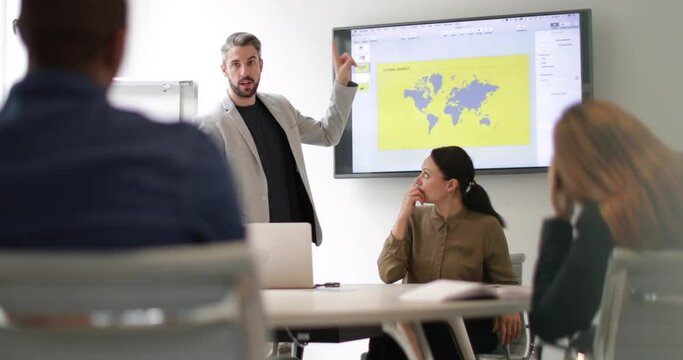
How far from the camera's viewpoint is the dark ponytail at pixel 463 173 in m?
3.02

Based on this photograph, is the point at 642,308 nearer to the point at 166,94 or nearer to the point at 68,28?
the point at 68,28

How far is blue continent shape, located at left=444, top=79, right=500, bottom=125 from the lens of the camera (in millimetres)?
4309

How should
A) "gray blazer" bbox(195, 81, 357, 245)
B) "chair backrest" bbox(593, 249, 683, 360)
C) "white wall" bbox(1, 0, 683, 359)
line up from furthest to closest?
"white wall" bbox(1, 0, 683, 359) < "gray blazer" bbox(195, 81, 357, 245) < "chair backrest" bbox(593, 249, 683, 360)

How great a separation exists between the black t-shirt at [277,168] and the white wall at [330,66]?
91 centimetres

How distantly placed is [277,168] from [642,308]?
2.50 meters

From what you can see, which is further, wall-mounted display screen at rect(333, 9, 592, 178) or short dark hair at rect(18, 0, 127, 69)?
wall-mounted display screen at rect(333, 9, 592, 178)

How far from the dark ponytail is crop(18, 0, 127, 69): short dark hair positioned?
2.04 metres

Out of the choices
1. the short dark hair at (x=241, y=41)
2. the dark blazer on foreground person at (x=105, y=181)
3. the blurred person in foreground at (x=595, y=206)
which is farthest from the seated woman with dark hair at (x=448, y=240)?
the dark blazer on foreground person at (x=105, y=181)

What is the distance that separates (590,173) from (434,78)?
10.2ft

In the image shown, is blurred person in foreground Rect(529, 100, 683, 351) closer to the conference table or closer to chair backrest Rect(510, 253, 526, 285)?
the conference table

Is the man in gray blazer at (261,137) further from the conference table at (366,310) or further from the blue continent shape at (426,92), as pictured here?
the conference table at (366,310)

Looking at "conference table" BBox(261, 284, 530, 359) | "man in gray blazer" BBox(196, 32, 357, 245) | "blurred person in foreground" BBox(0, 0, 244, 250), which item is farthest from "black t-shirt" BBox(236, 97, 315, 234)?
"blurred person in foreground" BBox(0, 0, 244, 250)

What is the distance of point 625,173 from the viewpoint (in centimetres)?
129

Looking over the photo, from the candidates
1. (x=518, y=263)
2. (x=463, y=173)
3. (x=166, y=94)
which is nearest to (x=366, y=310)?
(x=463, y=173)
